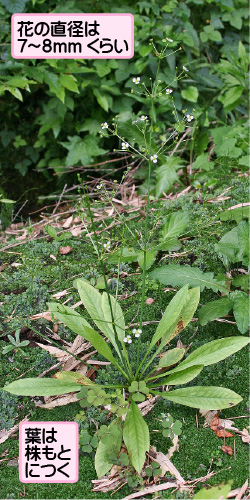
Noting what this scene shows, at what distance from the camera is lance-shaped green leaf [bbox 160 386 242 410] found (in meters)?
1.93

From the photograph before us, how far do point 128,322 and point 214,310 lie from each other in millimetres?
440

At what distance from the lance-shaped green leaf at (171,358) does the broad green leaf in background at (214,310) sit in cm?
18

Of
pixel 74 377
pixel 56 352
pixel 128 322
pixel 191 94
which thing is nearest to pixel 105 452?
pixel 74 377

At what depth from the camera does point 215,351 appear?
2.05 m

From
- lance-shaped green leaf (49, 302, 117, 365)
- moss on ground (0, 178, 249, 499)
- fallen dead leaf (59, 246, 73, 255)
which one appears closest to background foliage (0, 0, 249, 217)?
moss on ground (0, 178, 249, 499)

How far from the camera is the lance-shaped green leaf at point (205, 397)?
193 cm

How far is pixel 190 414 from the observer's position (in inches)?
82.1

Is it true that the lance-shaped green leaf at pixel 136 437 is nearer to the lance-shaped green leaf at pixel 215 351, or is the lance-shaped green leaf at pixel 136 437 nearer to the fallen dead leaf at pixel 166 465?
Answer: the fallen dead leaf at pixel 166 465

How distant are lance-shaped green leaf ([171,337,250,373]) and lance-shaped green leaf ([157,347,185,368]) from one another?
0.03 metres

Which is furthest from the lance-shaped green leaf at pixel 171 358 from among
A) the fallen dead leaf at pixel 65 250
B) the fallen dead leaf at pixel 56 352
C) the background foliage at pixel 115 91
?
the background foliage at pixel 115 91

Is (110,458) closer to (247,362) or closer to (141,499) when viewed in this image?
(141,499)

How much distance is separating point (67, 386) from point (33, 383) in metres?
0.14

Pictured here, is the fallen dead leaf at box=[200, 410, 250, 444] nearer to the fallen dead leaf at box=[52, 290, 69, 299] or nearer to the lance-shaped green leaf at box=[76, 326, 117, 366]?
the lance-shaped green leaf at box=[76, 326, 117, 366]

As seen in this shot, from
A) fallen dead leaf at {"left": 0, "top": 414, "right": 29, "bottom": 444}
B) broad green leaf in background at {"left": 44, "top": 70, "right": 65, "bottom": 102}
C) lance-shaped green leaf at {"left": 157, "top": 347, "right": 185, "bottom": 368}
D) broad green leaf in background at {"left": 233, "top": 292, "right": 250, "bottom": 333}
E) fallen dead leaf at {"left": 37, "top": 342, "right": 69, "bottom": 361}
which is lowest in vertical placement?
fallen dead leaf at {"left": 0, "top": 414, "right": 29, "bottom": 444}
